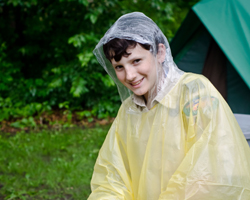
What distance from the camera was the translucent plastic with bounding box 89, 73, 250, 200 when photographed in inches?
46.9

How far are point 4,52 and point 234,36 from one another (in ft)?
14.0

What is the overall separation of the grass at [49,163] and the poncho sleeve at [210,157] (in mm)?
1520

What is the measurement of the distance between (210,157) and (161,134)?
26cm

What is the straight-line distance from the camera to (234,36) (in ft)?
8.89

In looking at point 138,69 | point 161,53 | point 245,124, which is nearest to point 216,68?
point 245,124

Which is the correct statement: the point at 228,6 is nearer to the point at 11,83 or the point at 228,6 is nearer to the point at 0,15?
the point at 11,83

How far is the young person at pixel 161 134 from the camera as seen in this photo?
1200mm

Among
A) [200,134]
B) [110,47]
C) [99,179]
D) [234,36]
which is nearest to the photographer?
[200,134]

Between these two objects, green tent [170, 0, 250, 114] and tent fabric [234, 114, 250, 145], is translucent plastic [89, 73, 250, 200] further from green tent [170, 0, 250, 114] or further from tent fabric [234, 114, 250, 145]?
green tent [170, 0, 250, 114]

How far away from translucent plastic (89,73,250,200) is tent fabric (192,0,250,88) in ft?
4.60

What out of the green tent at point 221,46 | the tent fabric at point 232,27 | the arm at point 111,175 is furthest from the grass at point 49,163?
the tent fabric at point 232,27

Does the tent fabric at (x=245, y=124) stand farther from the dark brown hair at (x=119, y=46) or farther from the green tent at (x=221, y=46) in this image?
the dark brown hair at (x=119, y=46)

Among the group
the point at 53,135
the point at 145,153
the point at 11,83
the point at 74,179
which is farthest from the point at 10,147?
the point at 145,153

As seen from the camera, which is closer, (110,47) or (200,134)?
(200,134)
